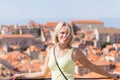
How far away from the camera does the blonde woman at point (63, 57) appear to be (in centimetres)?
232

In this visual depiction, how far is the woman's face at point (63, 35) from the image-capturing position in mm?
2355

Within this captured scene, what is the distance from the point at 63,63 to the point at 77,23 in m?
61.7

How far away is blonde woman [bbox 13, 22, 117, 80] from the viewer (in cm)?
232

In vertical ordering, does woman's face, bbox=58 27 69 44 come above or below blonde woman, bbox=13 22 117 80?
above

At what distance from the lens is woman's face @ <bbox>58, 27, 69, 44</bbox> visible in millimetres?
2355

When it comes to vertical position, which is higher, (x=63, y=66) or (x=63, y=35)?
(x=63, y=35)

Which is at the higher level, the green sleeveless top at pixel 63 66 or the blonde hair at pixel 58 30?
the blonde hair at pixel 58 30

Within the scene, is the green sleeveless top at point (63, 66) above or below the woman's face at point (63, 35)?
below

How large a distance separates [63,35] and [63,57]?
0.39 feet

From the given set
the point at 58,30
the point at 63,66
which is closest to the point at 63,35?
the point at 58,30

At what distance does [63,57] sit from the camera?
233 centimetres

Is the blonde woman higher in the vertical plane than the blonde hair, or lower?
lower

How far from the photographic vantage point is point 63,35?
2.37m

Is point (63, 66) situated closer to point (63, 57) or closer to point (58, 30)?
point (63, 57)
